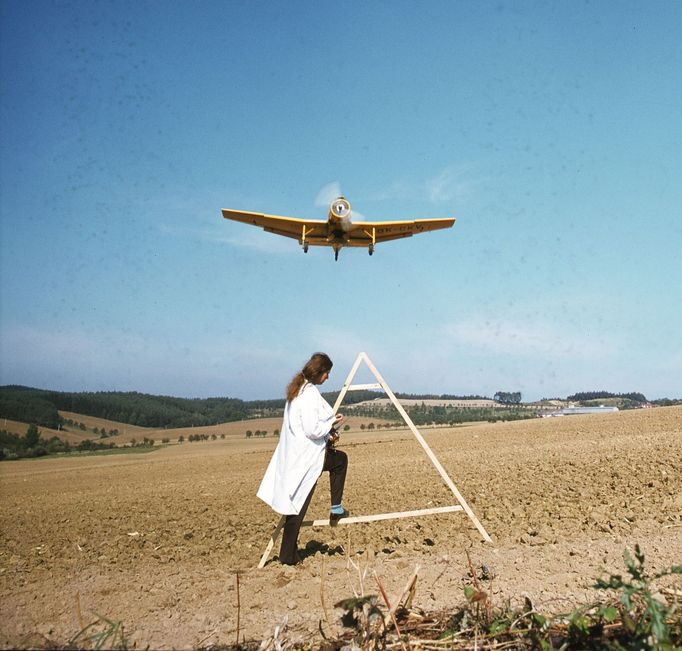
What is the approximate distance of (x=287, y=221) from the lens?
20.7 metres

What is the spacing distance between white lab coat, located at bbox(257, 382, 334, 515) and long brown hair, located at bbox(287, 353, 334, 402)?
0.36 ft

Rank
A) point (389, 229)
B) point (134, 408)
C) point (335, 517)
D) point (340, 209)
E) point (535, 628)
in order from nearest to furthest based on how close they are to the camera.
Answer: point (535, 628), point (335, 517), point (340, 209), point (389, 229), point (134, 408)

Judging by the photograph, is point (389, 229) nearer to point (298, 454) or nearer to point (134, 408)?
point (298, 454)

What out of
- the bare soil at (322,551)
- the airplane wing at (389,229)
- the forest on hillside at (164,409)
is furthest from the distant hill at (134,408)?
the bare soil at (322,551)

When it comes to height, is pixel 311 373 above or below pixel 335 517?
above

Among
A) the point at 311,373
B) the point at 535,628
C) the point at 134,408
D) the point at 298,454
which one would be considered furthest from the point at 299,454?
the point at 134,408

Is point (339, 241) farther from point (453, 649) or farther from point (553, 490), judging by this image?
point (453, 649)

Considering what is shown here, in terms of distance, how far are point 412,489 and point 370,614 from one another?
9269 millimetres

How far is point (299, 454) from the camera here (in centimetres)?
684

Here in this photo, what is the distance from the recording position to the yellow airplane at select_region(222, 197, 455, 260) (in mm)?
19328

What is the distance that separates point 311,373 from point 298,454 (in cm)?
109

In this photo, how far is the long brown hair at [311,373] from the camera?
707 cm

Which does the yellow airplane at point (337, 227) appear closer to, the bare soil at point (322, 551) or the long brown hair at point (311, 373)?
the bare soil at point (322, 551)

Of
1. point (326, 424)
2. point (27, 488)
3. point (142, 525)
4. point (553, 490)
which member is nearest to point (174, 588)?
point (326, 424)
